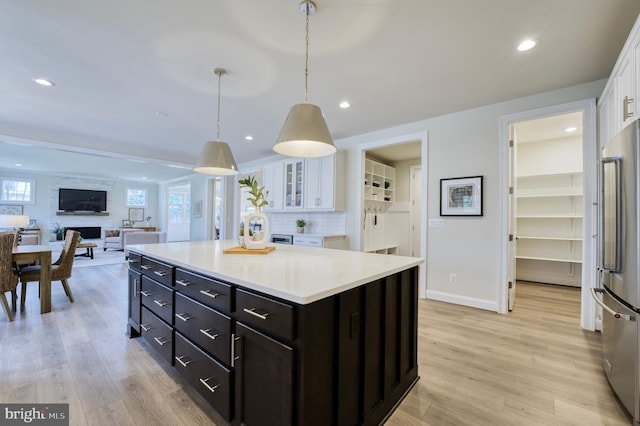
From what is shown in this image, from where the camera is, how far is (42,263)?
3270mm

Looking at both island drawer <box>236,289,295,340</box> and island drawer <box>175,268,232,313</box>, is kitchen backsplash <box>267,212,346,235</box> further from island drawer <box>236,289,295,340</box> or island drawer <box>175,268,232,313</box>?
island drawer <box>236,289,295,340</box>

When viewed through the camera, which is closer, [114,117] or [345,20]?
[345,20]

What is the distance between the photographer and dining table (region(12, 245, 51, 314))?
3.12 m

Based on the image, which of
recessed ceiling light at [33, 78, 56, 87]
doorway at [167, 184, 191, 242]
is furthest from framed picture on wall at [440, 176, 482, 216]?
doorway at [167, 184, 191, 242]

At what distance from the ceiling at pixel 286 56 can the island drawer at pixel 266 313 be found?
1850 millimetres

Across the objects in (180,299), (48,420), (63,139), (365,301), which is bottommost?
(48,420)

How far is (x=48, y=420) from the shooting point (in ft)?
5.01

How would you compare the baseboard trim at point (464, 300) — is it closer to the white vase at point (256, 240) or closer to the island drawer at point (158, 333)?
the white vase at point (256, 240)

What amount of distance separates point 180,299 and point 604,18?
3.46 meters

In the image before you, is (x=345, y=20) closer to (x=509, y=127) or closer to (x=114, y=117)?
(x=509, y=127)

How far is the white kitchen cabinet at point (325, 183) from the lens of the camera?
14.9 feet

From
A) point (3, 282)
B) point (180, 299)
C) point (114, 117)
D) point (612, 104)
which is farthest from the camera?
point (114, 117)

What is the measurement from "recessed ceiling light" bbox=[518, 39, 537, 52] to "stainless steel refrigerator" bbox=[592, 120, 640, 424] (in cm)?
99

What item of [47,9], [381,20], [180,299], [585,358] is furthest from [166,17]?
[585,358]
